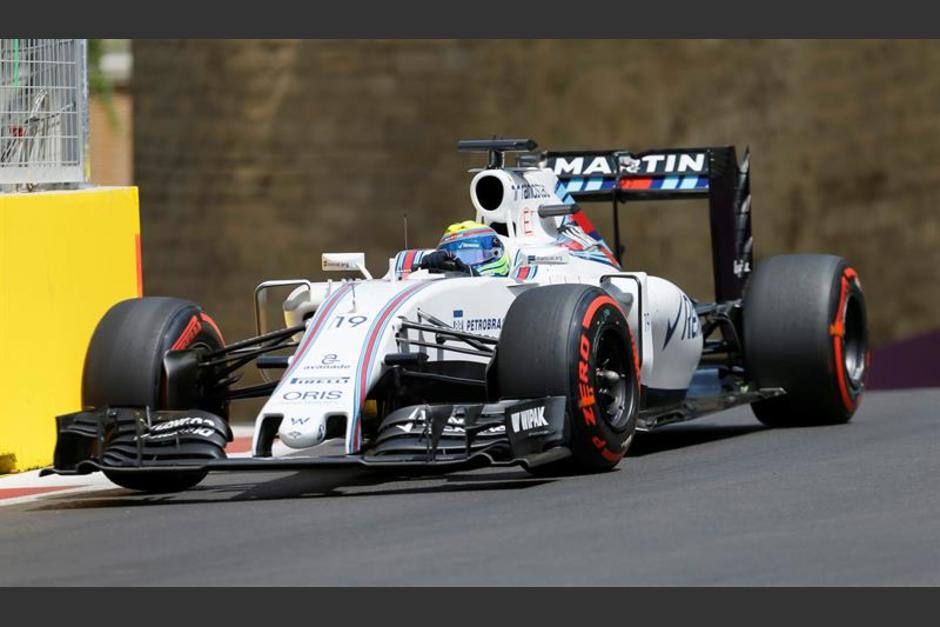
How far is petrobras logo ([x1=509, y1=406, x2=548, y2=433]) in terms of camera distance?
987cm

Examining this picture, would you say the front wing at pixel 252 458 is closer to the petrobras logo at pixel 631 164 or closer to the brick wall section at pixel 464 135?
the petrobras logo at pixel 631 164

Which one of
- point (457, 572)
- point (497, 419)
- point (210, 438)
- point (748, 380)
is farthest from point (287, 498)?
point (748, 380)

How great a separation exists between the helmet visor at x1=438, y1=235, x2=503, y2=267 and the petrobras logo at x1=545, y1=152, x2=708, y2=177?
8.02ft

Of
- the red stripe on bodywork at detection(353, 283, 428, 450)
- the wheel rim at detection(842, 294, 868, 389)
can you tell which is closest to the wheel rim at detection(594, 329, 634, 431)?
the red stripe on bodywork at detection(353, 283, 428, 450)

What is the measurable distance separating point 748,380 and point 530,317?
10.7 ft

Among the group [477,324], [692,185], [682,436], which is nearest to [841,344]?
[682,436]

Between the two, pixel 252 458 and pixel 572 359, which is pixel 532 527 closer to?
pixel 572 359

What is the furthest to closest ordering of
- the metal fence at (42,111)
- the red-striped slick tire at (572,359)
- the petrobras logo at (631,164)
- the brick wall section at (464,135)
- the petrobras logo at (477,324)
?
the brick wall section at (464,135) < the petrobras logo at (631,164) < the metal fence at (42,111) < the petrobras logo at (477,324) < the red-striped slick tire at (572,359)

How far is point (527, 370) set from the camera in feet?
33.4

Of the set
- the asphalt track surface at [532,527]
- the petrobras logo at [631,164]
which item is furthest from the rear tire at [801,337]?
the asphalt track surface at [532,527]

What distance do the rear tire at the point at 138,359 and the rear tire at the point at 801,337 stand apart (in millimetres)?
3913

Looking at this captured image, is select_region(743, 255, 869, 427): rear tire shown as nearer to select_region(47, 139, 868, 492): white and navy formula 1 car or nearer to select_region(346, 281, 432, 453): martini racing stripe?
select_region(47, 139, 868, 492): white and navy formula 1 car

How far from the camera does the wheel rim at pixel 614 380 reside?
425 inches

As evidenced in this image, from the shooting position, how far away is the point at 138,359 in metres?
10.9
